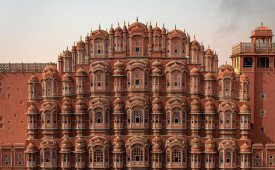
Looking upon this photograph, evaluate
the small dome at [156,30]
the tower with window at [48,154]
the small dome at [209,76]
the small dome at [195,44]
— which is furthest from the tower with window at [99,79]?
the small dome at [209,76]

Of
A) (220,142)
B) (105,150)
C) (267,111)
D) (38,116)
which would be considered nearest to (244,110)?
(220,142)

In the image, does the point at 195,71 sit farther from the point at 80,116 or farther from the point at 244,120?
the point at 80,116

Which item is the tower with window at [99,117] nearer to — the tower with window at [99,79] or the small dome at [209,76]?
the tower with window at [99,79]

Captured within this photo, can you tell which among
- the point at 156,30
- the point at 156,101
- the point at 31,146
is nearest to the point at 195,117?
the point at 156,101

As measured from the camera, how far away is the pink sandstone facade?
158 ft

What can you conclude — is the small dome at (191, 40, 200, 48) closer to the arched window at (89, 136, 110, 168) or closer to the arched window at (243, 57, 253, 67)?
the arched window at (243, 57, 253, 67)

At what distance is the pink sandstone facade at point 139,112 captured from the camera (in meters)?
48.1

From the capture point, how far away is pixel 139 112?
159 feet

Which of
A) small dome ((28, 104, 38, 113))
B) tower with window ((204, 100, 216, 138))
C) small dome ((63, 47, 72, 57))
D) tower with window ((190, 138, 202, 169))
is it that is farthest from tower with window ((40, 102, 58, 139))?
tower with window ((204, 100, 216, 138))

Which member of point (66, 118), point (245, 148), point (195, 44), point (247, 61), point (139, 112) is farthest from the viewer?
point (247, 61)

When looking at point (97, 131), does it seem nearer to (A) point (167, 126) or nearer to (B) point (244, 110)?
(A) point (167, 126)

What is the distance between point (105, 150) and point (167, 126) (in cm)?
947

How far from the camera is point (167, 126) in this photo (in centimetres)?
4891

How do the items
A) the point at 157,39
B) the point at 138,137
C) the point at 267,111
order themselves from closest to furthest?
the point at 138,137 < the point at 157,39 < the point at 267,111
